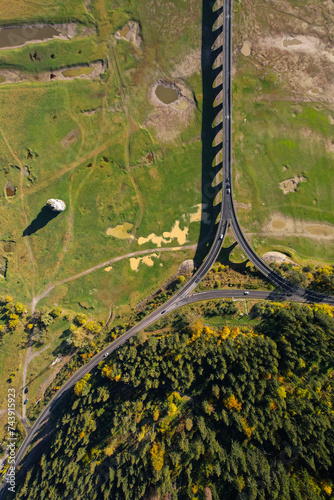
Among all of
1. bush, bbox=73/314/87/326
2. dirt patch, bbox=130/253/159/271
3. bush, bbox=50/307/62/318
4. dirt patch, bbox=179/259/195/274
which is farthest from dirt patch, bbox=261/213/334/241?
bush, bbox=50/307/62/318

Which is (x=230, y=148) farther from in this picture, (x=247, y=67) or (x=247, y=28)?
(x=247, y=28)

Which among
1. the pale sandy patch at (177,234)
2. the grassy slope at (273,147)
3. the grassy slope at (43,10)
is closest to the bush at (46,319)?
the pale sandy patch at (177,234)

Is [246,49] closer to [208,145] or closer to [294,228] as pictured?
[208,145]

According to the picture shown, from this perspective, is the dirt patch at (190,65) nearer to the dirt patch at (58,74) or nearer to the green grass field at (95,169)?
the green grass field at (95,169)

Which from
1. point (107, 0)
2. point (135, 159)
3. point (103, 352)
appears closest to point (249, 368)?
point (103, 352)

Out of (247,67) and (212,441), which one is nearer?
(212,441)

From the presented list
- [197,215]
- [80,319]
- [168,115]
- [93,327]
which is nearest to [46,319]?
[80,319]
